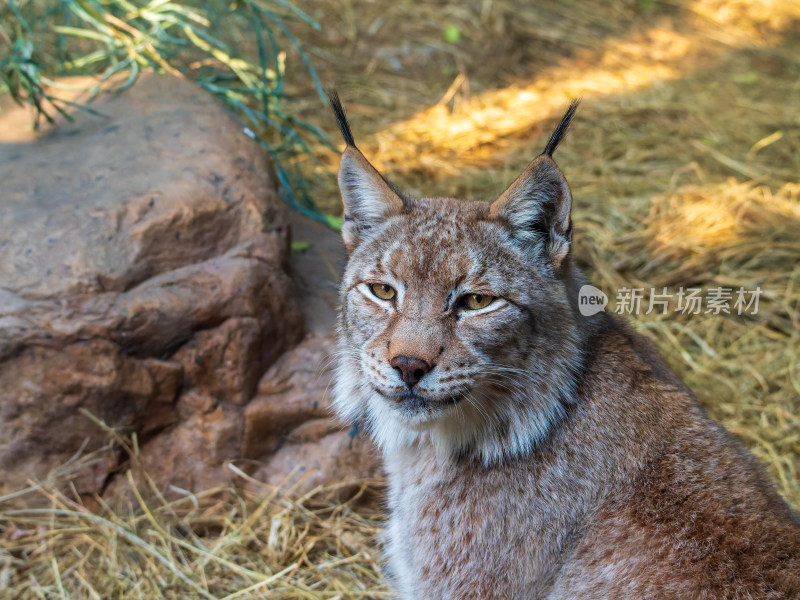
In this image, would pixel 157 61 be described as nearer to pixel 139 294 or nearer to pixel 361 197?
pixel 139 294

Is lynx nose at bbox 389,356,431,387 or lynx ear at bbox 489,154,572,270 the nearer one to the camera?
lynx nose at bbox 389,356,431,387

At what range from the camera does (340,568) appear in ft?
14.5

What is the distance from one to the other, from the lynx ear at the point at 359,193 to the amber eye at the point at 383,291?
0.39 meters

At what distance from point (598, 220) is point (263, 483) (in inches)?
148

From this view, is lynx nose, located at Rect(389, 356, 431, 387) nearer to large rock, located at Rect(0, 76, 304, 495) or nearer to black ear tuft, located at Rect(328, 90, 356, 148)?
black ear tuft, located at Rect(328, 90, 356, 148)

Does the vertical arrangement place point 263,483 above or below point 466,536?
below

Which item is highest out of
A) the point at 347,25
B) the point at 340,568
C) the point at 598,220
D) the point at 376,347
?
the point at 376,347

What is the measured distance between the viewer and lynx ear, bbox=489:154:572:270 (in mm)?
3109

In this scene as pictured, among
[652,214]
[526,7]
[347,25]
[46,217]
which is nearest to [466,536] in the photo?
[46,217]

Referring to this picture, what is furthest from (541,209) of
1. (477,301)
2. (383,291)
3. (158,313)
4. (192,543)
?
(192,543)

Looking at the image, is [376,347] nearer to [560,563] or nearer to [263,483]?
[560,563]

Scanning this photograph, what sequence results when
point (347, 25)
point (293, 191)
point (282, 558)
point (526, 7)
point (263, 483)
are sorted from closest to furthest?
1. point (282, 558)
2. point (263, 483)
3. point (293, 191)
4. point (347, 25)
5. point (526, 7)
